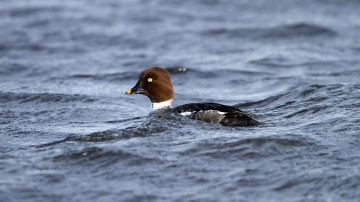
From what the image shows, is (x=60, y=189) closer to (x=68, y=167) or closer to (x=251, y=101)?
(x=68, y=167)

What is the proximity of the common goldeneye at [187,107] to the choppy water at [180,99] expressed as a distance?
140 mm

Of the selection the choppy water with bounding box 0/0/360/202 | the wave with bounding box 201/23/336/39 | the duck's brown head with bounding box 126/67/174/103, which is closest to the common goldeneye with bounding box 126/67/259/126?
the duck's brown head with bounding box 126/67/174/103

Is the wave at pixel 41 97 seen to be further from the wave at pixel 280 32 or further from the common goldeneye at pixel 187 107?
the wave at pixel 280 32

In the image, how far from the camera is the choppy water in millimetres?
7391

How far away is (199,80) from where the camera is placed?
539 inches

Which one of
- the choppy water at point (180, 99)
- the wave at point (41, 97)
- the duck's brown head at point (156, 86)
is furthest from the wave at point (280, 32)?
the duck's brown head at point (156, 86)

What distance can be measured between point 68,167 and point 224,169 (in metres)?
1.63

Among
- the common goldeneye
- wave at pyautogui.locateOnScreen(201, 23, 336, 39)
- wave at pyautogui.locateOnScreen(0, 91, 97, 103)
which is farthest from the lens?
wave at pyautogui.locateOnScreen(201, 23, 336, 39)

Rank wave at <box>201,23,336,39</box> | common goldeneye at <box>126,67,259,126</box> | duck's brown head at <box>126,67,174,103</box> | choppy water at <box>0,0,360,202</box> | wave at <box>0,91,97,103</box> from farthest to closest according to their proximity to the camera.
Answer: wave at <box>201,23,336,39</box>
wave at <box>0,91,97,103</box>
duck's brown head at <box>126,67,174,103</box>
common goldeneye at <box>126,67,259,126</box>
choppy water at <box>0,0,360,202</box>

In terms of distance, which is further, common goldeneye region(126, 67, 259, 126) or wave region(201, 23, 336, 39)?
wave region(201, 23, 336, 39)

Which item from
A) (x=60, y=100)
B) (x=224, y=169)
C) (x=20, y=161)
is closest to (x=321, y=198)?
(x=224, y=169)

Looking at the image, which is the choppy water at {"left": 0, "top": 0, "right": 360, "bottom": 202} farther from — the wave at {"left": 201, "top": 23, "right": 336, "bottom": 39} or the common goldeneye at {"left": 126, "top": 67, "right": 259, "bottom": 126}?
the common goldeneye at {"left": 126, "top": 67, "right": 259, "bottom": 126}

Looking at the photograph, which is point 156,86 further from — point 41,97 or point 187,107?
point 41,97

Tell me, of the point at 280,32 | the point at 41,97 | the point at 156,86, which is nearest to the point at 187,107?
the point at 156,86
